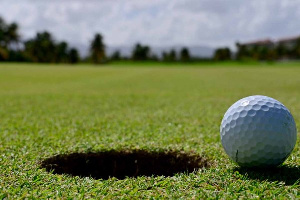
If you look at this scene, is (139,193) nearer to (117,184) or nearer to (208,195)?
(117,184)

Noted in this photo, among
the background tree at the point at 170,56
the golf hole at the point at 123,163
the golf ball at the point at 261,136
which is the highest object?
the background tree at the point at 170,56

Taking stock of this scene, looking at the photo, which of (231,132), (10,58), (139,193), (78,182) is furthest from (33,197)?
(10,58)

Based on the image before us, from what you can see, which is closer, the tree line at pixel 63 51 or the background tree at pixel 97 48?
the tree line at pixel 63 51

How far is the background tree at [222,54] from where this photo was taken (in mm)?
104000

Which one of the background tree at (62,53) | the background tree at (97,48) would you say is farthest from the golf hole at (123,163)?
the background tree at (97,48)

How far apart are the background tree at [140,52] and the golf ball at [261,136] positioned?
106428mm

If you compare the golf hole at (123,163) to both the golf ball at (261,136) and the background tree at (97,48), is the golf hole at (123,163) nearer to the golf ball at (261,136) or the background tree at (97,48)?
the golf ball at (261,136)

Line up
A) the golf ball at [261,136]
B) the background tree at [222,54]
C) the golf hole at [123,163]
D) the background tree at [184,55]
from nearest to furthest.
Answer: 1. the golf ball at [261,136]
2. the golf hole at [123,163]
3. the background tree at [222,54]
4. the background tree at [184,55]

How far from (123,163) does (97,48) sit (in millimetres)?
91741

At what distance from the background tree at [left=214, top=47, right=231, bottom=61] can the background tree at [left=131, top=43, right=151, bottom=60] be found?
23778mm

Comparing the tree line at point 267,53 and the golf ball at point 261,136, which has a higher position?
the tree line at point 267,53

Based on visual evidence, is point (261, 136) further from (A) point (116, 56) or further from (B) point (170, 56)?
(A) point (116, 56)

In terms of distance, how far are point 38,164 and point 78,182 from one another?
77cm

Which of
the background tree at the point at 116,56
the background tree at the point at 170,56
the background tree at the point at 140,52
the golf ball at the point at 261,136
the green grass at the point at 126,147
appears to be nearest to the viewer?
the green grass at the point at 126,147
